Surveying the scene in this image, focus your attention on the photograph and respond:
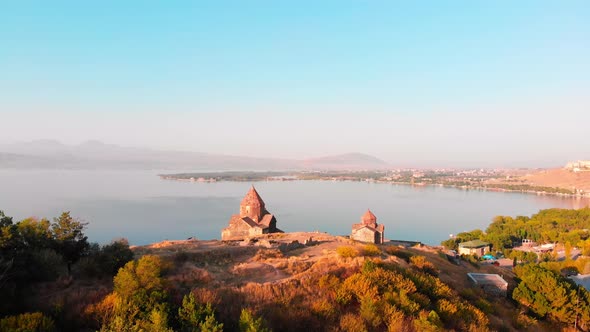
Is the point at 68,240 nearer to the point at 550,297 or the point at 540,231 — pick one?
the point at 550,297

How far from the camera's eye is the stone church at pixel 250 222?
810 inches

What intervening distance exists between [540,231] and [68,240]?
4421 cm

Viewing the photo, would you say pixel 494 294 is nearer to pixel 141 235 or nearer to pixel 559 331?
pixel 559 331

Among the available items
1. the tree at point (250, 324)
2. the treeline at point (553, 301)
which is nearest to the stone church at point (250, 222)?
the treeline at point (553, 301)

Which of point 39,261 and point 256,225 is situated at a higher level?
point 39,261

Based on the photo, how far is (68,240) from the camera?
10750 mm

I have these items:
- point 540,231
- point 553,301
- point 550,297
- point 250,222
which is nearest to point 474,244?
point 540,231

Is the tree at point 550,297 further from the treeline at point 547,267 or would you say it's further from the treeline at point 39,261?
Result: the treeline at point 39,261

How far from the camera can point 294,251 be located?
46.9 feet

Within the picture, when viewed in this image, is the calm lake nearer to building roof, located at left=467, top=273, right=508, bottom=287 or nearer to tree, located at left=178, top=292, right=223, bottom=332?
building roof, located at left=467, top=273, right=508, bottom=287

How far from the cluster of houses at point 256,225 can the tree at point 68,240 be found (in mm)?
9518

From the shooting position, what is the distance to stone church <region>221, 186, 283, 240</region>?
20578 millimetres

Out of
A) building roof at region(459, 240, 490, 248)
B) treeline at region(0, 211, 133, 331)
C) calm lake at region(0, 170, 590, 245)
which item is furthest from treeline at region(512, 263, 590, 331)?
calm lake at region(0, 170, 590, 245)

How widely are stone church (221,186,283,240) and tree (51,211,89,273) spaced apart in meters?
9.91
